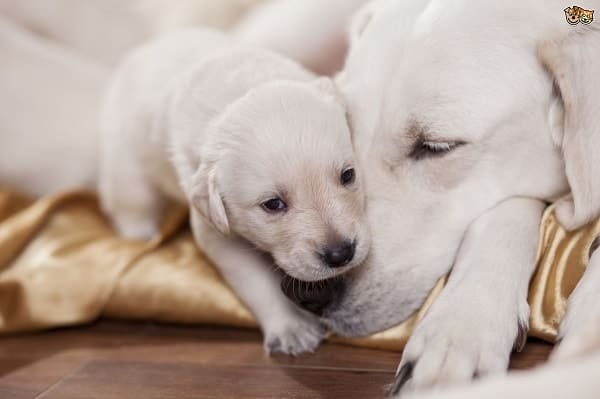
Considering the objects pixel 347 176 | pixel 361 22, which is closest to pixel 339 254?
pixel 347 176

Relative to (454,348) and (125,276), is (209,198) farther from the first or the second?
(454,348)

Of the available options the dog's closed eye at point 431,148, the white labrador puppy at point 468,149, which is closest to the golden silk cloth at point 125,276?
the white labrador puppy at point 468,149

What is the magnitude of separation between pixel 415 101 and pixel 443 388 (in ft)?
1.80

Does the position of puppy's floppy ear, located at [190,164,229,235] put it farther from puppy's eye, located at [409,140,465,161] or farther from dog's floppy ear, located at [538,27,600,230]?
dog's floppy ear, located at [538,27,600,230]

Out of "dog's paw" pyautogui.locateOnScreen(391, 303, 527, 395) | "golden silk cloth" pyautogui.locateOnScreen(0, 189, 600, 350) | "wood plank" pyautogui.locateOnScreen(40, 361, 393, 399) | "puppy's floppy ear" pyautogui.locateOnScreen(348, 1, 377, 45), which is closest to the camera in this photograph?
"dog's paw" pyautogui.locateOnScreen(391, 303, 527, 395)

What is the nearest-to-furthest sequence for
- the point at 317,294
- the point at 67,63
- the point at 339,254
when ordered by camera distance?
the point at 339,254 < the point at 317,294 < the point at 67,63

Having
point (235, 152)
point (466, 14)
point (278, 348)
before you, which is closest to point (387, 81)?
point (466, 14)

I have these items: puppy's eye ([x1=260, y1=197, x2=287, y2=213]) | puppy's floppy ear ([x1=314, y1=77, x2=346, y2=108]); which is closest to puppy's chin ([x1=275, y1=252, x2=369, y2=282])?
puppy's eye ([x1=260, y1=197, x2=287, y2=213])

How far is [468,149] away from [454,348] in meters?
0.41

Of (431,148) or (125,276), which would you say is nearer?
(431,148)

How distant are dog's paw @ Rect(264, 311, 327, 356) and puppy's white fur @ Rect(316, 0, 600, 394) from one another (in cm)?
10

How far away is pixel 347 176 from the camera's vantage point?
1.45 meters

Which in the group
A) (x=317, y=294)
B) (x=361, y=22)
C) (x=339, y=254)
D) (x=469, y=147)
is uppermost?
(x=361, y=22)

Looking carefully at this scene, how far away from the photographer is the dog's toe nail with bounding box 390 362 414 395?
3.86 ft
